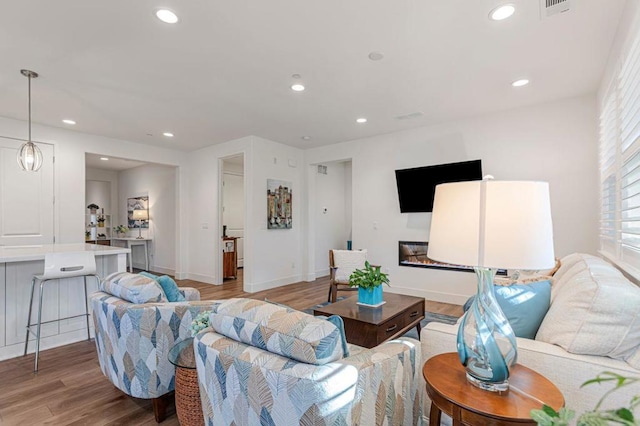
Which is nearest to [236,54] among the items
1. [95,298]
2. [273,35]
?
[273,35]

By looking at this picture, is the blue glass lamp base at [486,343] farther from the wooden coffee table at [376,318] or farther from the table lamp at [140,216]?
the table lamp at [140,216]

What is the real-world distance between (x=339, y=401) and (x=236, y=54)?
2.68 meters

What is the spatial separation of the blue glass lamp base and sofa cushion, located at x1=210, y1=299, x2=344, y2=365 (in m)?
0.48

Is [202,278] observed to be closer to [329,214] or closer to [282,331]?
[329,214]

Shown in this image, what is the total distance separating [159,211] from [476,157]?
641cm

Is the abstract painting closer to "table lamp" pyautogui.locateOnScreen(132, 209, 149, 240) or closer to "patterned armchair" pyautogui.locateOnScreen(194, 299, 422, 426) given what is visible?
"table lamp" pyautogui.locateOnScreen(132, 209, 149, 240)

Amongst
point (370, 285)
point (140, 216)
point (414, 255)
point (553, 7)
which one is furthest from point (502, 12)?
point (140, 216)

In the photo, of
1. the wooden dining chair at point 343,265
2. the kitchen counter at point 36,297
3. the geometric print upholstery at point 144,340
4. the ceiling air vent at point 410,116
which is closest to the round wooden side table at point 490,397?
the geometric print upholstery at point 144,340

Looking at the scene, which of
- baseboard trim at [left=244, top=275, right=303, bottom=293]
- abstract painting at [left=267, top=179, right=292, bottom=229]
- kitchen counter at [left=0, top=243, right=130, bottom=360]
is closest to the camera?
kitchen counter at [left=0, top=243, right=130, bottom=360]

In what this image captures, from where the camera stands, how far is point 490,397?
Answer: 3.55 ft

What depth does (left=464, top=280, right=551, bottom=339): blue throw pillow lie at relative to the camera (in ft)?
5.21

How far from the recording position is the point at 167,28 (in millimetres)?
2334

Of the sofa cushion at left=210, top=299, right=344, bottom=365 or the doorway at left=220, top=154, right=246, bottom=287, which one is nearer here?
the sofa cushion at left=210, top=299, right=344, bottom=365

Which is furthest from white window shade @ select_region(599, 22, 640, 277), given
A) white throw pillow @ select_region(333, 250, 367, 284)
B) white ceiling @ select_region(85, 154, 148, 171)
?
white ceiling @ select_region(85, 154, 148, 171)
